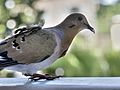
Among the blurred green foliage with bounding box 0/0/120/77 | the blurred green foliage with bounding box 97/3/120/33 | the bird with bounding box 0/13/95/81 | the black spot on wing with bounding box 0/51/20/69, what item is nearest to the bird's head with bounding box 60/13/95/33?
the bird with bounding box 0/13/95/81

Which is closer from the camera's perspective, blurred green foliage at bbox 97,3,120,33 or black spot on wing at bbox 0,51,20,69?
black spot on wing at bbox 0,51,20,69

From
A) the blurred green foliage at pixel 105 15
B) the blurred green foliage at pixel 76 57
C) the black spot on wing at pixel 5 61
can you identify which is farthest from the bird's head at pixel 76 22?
the blurred green foliage at pixel 105 15

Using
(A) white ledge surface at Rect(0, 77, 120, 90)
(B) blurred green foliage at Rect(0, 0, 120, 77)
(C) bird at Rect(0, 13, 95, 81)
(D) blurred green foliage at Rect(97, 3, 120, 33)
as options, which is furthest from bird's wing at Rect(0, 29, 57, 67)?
(D) blurred green foliage at Rect(97, 3, 120, 33)

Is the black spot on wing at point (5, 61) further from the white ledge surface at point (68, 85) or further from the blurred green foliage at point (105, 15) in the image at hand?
the blurred green foliage at point (105, 15)

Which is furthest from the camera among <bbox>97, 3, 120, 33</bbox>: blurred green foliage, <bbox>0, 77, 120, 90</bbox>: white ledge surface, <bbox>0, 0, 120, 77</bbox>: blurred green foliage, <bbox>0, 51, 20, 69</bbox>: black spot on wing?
<bbox>97, 3, 120, 33</bbox>: blurred green foliage

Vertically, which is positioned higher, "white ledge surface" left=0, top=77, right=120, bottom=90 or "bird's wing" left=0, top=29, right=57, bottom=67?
"bird's wing" left=0, top=29, right=57, bottom=67

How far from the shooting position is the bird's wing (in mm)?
977

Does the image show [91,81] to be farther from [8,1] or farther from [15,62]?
[8,1]

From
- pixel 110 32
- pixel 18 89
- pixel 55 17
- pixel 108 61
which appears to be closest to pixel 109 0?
pixel 110 32

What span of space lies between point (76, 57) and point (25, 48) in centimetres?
165

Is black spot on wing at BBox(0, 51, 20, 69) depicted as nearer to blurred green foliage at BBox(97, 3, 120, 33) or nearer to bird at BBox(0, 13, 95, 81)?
bird at BBox(0, 13, 95, 81)

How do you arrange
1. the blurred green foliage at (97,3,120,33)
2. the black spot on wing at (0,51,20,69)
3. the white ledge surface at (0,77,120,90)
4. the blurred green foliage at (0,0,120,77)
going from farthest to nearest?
the blurred green foliage at (97,3,120,33) < the blurred green foliage at (0,0,120,77) < the black spot on wing at (0,51,20,69) < the white ledge surface at (0,77,120,90)

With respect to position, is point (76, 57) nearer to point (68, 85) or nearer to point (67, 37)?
point (67, 37)

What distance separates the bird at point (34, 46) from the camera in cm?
98
